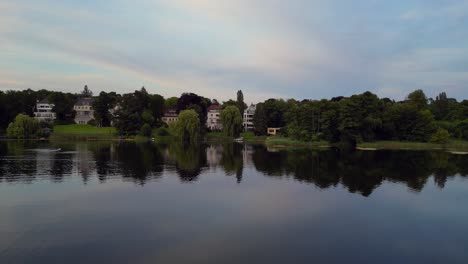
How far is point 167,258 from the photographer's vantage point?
14.2m

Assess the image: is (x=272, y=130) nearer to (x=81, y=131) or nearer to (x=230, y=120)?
(x=230, y=120)

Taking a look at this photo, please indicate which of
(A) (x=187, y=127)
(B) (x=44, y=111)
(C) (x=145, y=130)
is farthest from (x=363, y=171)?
(B) (x=44, y=111)

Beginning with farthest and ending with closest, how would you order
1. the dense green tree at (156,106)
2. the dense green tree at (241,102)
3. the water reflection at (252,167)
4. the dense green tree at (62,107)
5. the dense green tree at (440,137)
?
the dense green tree at (241,102)
the dense green tree at (62,107)
the dense green tree at (156,106)
the dense green tree at (440,137)
the water reflection at (252,167)

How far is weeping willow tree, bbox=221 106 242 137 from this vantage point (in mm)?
94688

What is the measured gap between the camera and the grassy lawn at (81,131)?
303 ft

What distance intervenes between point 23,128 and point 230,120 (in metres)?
56.3

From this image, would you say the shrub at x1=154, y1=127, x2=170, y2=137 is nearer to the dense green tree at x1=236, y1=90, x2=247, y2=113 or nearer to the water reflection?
the dense green tree at x1=236, y1=90, x2=247, y2=113

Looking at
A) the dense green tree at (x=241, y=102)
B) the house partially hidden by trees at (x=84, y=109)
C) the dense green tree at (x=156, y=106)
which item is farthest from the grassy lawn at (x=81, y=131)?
the dense green tree at (x=241, y=102)

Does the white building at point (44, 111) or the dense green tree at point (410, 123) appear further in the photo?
the white building at point (44, 111)

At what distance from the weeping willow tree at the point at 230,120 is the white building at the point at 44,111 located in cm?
6350

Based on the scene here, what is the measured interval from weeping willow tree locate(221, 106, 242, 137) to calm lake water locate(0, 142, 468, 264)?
5694 centimetres

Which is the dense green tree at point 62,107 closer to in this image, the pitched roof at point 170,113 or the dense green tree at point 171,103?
the pitched roof at point 170,113

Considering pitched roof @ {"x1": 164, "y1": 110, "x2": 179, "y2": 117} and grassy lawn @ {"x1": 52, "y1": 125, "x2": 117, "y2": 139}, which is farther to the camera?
pitched roof @ {"x1": 164, "y1": 110, "x2": 179, "y2": 117}

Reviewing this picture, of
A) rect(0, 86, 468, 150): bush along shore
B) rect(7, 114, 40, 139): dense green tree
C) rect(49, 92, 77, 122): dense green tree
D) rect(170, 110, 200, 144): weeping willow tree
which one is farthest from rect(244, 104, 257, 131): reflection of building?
rect(7, 114, 40, 139): dense green tree
